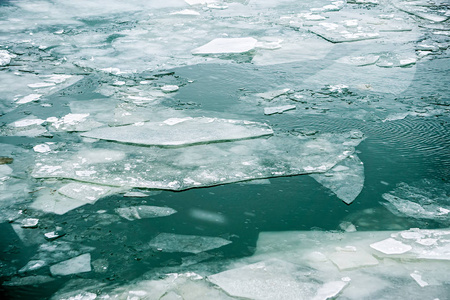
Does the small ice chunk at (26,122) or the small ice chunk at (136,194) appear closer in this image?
the small ice chunk at (136,194)

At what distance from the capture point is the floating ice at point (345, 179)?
2184 millimetres

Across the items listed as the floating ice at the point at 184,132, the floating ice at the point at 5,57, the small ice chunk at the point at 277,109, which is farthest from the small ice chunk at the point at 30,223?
the floating ice at the point at 5,57

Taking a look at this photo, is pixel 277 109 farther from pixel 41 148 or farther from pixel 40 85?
pixel 40 85

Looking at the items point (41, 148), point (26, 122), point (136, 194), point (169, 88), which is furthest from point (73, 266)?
point (169, 88)

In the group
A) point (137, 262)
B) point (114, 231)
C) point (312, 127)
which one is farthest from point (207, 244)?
point (312, 127)

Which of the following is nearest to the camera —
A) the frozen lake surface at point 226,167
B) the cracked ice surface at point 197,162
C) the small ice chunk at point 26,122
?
the frozen lake surface at point 226,167

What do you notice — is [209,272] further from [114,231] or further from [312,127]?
[312,127]

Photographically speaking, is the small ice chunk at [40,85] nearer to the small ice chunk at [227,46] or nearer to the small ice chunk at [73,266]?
the small ice chunk at [227,46]

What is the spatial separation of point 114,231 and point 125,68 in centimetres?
235

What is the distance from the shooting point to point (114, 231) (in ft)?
6.32

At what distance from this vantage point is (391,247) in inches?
70.6

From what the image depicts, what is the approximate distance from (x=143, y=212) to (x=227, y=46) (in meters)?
2.82

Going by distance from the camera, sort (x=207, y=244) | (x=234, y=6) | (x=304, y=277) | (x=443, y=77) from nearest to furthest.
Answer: (x=304, y=277)
(x=207, y=244)
(x=443, y=77)
(x=234, y=6)

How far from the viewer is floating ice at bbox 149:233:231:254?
1.82 m
